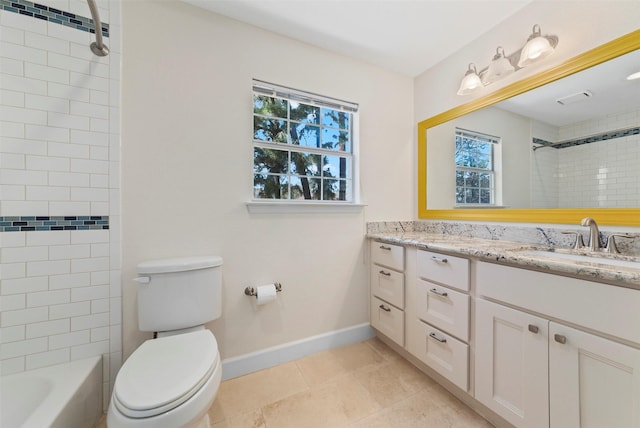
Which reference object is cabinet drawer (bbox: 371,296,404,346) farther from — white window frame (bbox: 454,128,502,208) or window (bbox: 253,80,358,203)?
white window frame (bbox: 454,128,502,208)

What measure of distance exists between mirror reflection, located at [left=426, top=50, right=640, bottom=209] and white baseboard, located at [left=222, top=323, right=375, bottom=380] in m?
1.31

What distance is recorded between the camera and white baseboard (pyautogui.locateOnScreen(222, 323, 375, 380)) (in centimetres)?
153

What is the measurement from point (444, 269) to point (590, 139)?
1.05 m

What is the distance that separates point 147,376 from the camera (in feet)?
2.94

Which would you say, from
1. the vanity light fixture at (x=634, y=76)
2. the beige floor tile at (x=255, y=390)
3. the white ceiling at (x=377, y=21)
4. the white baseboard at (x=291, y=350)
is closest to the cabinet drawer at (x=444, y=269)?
the white baseboard at (x=291, y=350)

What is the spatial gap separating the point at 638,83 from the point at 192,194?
7.80 ft

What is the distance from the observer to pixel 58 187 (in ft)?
3.89

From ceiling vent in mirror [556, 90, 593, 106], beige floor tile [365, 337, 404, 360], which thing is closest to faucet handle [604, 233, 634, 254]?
ceiling vent in mirror [556, 90, 593, 106]

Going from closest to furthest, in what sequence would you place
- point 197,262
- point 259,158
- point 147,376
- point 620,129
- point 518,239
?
1. point 147,376
2. point 620,129
3. point 197,262
4. point 518,239
5. point 259,158

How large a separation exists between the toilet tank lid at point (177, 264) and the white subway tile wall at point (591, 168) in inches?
79.1

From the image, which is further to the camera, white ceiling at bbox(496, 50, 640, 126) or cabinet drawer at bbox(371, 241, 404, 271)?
cabinet drawer at bbox(371, 241, 404, 271)

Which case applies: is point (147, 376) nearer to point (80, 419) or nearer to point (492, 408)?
point (80, 419)

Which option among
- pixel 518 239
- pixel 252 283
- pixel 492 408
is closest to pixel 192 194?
pixel 252 283

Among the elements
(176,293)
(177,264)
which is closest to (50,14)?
(177,264)
